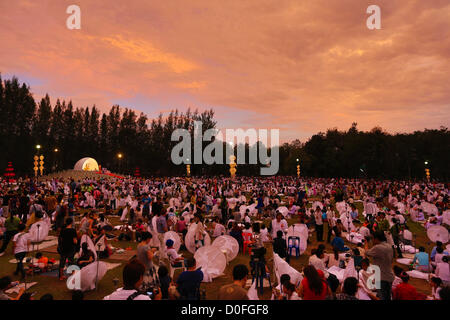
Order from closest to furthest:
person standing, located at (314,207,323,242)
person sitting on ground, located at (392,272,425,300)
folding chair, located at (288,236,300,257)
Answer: person sitting on ground, located at (392,272,425,300), folding chair, located at (288,236,300,257), person standing, located at (314,207,323,242)

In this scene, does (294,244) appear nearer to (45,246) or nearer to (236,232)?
(236,232)

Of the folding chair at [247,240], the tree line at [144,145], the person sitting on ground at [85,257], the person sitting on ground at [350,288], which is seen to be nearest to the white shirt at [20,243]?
the person sitting on ground at [85,257]

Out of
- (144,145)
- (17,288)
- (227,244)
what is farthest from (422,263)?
(144,145)

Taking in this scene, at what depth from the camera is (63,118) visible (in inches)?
2736

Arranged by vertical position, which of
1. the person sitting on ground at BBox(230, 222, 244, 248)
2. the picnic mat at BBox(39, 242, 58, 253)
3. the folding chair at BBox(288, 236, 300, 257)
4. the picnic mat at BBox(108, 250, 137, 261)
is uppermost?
the person sitting on ground at BBox(230, 222, 244, 248)

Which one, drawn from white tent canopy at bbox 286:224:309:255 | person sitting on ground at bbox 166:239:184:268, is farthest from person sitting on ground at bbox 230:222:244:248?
person sitting on ground at bbox 166:239:184:268

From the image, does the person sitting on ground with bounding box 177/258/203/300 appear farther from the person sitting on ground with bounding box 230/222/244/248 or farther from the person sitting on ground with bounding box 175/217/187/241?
the person sitting on ground with bounding box 175/217/187/241

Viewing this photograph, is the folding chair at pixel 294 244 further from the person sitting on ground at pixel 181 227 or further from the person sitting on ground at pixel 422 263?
the person sitting on ground at pixel 181 227

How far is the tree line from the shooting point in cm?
5822

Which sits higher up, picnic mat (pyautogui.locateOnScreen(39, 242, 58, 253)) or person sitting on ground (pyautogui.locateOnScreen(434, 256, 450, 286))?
person sitting on ground (pyautogui.locateOnScreen(434, 256, 450, 286))

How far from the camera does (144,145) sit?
80.1 meters

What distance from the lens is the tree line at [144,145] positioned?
191 feet
